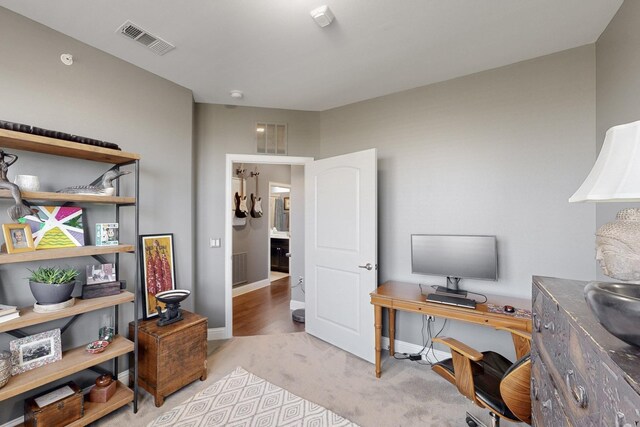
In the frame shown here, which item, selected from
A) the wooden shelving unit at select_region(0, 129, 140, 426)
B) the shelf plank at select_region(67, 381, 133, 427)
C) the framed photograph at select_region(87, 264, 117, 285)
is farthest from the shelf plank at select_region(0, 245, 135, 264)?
the shelf plank at select_region(67, 381, 133, 427)

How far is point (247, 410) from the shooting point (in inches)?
78.2

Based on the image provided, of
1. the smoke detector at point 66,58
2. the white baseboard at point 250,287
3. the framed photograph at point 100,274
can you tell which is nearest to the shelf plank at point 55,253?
the framed photograph at point 100,274

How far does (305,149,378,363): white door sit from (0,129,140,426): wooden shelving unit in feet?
5.73

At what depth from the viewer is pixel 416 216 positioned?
2.77 meters

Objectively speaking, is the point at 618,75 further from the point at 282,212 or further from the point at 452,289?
the point at 282,212

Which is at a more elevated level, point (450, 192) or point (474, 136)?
point (474, 136)

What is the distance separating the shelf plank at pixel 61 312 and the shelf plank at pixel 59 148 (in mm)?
999

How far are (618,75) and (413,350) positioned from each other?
2.66 metres

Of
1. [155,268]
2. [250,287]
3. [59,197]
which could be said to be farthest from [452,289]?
[250,287]

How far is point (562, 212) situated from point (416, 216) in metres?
1.12

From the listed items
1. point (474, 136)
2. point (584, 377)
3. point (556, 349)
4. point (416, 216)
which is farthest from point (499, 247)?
point (584, 377)

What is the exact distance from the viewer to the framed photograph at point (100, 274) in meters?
2.02

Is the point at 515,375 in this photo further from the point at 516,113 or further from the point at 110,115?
the point at 110,115

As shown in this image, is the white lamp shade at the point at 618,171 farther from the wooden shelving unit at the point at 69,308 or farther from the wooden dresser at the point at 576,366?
the wooden shelving unit at the point at 69,308
